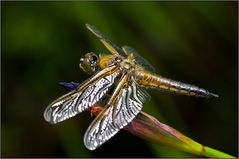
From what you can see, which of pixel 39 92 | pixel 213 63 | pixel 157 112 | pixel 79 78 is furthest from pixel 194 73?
pixel 39 92

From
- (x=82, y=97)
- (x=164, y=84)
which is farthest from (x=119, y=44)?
(x=82, y=97)

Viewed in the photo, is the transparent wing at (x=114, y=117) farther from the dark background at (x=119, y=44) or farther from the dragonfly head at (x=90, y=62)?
the dark background at (x=119, y=44)

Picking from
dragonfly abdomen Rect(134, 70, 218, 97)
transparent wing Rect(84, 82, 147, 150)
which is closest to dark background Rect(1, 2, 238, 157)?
dragonfly abdomen Rect(134, 70, 218, 97)

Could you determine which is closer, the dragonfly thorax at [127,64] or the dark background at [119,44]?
the dragonfly thorax at [127,64]

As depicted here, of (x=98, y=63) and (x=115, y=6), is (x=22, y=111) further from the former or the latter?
(x=98, y=63)

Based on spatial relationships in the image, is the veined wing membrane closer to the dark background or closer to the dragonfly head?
the dragonfly head

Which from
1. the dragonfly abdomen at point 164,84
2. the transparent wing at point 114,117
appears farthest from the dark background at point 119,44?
the transparent wing at point 114,117

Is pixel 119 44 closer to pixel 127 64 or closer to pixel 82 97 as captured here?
pixel 127 64
